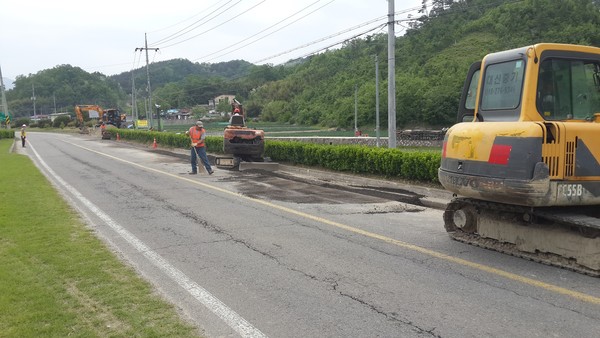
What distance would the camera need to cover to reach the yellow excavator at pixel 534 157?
18.3 ft

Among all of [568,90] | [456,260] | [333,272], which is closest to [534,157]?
[568,90]

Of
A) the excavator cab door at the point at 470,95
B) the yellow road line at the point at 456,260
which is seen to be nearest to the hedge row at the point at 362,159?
the yellow road line at the point at 456,260

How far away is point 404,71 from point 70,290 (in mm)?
79429

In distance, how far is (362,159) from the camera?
15188mm

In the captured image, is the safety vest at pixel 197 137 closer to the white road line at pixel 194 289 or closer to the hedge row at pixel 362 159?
the hedge row at pixel 362 159

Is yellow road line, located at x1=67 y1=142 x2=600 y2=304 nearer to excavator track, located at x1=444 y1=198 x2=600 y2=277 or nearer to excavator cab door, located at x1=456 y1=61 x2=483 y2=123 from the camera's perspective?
excavator track, located at x1=444 y1=198 x2=600 y2=277

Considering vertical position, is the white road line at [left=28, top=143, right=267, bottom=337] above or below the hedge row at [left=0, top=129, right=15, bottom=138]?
below

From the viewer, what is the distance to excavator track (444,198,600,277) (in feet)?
18.2

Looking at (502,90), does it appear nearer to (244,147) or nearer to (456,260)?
(456,260)

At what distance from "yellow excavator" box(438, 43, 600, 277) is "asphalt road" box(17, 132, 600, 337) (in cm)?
33

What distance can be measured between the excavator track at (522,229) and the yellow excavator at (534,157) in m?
0.01

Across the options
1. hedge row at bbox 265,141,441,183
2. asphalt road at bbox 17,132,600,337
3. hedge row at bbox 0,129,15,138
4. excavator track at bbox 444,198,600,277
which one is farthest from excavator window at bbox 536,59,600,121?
hedge row at bbox 0,129,15,138

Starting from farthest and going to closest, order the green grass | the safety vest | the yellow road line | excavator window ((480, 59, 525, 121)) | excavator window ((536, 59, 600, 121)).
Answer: the safety vest
excavator window ((480, 59, 525, 121))
excavator window ((536, 59, 600, 121))
the yellow road line
the green grass

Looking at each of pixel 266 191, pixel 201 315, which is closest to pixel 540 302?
pixel 201 315
